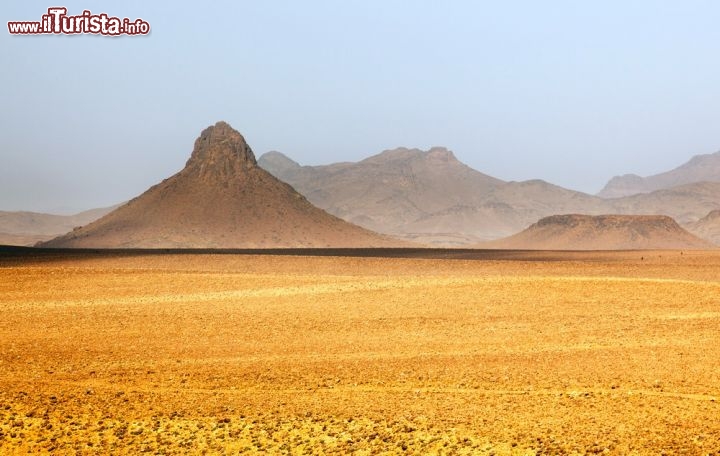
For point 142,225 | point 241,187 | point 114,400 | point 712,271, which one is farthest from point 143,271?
point 241,187

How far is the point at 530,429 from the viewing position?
30.5ft

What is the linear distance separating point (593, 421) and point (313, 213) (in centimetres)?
9337

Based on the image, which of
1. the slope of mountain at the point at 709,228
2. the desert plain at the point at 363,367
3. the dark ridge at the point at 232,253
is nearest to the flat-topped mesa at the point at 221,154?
the dark ridge at the point at 232,253

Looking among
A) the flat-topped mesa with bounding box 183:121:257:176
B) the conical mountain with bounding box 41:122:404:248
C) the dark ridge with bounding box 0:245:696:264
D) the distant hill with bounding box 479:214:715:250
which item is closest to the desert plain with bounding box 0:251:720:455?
the dark ridge with bounding box 0:245:696:264

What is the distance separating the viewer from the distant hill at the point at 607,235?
95.6m

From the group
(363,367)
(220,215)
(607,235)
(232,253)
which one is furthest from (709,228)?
(363,367)

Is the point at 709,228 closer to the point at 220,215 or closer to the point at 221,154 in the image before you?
the point at 221,154

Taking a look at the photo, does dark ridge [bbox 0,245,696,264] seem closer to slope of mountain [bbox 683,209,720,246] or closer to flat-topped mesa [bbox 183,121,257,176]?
flat-topped mesa [bbox 183,121,257,176]

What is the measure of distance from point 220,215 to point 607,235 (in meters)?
48.3

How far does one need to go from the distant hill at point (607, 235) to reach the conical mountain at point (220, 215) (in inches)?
740

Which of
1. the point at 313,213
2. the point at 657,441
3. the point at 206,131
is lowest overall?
the point at 657,441

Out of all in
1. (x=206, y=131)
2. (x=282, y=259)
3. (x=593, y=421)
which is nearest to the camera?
(x=593, y=421)

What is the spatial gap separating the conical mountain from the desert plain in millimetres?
60103

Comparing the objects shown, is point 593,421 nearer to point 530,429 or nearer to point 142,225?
point 530,429
